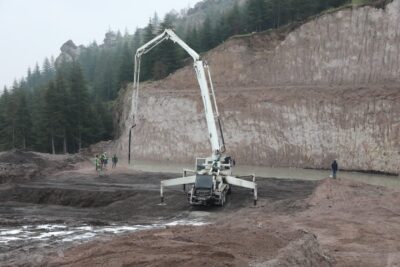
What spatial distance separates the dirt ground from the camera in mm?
9906

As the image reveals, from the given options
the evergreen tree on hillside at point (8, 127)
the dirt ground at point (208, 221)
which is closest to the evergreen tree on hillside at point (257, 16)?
the evergreen tree on hillside at point (8, 127)

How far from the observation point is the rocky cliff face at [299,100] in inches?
1583

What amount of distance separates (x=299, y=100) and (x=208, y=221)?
1111 inches

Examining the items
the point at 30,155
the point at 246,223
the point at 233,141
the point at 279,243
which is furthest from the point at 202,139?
the point at 279,243

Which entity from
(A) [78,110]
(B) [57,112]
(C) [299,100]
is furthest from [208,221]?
(A) [78,110]

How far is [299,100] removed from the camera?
146 feet

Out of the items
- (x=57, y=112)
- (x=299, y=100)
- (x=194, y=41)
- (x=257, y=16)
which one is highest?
(x=257, y=16)

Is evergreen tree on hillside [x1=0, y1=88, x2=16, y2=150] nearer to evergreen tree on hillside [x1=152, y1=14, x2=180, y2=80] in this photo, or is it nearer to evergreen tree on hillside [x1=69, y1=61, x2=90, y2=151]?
evergreen tree on hillside [x1=69, y1=61, x2=90, y2=151]

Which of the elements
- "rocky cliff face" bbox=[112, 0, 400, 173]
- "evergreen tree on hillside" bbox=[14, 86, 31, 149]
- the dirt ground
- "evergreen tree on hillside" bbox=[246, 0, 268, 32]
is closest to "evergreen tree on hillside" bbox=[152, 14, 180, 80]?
"rocky cliff face" bbox=[112, 0, 400, 173]

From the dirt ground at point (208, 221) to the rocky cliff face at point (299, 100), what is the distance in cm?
1443

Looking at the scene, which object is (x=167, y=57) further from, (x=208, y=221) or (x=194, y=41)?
(x=208, y=221)

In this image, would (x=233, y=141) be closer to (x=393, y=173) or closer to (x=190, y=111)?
(x=190, y=111)

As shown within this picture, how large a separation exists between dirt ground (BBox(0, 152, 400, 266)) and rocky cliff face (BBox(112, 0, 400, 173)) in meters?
14.4

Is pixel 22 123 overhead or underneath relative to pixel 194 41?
underneath
